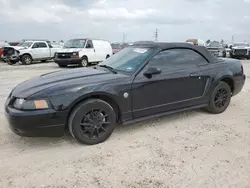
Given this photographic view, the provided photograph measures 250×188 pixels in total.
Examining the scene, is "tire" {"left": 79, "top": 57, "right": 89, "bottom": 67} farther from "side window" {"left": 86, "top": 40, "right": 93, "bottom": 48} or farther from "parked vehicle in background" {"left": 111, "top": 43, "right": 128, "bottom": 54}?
"parked vehicle in background" {"left": 111, "top": 43, "right": 128, "bottom": 54}

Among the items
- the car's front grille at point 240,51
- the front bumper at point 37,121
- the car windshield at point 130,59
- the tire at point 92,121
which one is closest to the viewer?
the front bumper at point 37,121

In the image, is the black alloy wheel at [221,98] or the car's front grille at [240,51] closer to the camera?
the black alloy wheel at [221,98]

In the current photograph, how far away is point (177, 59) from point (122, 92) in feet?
4.38

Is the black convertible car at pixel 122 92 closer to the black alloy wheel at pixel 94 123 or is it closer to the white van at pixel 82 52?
the black alloy wheel at pixel 94 123

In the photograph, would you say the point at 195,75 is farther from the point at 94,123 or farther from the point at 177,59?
the point at 94,123

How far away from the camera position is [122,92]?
3.60 meters

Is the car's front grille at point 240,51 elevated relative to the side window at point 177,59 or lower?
lower

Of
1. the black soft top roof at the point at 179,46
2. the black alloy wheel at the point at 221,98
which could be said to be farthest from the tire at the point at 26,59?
the black alloy wheel at the point at 221,98

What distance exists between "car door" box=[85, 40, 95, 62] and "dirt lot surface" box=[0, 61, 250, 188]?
414 inches

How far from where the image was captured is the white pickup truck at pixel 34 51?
15.9 m

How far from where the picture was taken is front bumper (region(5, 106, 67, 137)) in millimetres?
3070

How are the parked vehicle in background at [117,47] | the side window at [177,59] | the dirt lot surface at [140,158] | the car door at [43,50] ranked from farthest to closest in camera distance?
the parked vehicle in background at [117,47] < the car door at [43,50] < the side window at [177,59] < the dirt lot surface at [140,158]

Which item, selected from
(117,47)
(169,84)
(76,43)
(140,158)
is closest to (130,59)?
(169,84)

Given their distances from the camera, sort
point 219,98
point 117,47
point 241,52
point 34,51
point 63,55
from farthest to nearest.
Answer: point 241,52 < point 117,47 < point 34,51 < point 63,55 < point 219,98
